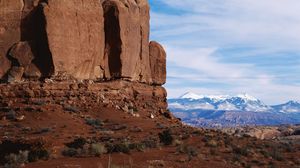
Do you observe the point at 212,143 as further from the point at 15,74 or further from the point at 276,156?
the point at 15,74

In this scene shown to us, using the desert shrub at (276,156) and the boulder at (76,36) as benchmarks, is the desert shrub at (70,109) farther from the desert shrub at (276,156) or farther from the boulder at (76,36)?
the desert shrub at (276,156)

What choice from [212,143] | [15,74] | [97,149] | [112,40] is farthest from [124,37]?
[97,149]

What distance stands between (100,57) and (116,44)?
6.42 ft

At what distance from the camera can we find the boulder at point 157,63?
180ft

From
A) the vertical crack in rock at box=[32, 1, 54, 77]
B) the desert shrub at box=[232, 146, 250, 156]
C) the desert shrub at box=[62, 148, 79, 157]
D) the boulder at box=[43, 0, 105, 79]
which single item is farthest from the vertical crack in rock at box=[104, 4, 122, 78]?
the desert shrub at box=[62, 148, 79, 157]

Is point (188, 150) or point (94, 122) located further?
point (94, 122)

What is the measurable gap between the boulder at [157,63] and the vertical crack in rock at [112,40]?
8.74 meters

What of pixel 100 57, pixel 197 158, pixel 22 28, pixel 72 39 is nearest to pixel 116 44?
pixel 100 57

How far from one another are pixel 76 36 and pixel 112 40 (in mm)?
4624

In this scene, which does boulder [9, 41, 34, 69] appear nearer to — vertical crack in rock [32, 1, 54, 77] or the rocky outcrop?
the rocky outcrop

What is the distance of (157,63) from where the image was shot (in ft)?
182

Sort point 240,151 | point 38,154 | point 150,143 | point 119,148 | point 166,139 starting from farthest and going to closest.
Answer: point 166,139 → point 240,151 → point 150,143 → point 119,148 → point 38,154

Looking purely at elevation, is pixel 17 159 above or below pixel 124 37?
below

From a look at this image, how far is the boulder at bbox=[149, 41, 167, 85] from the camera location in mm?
54969
